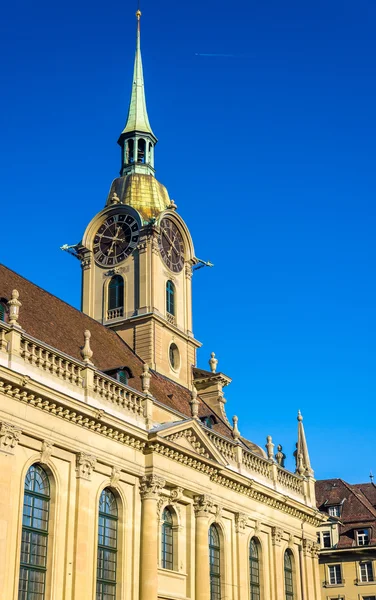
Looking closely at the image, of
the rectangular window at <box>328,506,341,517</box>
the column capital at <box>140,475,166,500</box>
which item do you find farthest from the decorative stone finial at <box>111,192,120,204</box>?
the rectangular window at <box>328,506,341,517</box>

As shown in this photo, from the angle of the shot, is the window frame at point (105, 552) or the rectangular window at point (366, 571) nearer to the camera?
the window frame at point (105, 552)

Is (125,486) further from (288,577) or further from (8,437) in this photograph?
(288,577)

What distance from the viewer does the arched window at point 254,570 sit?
139ft

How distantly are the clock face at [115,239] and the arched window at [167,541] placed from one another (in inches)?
656

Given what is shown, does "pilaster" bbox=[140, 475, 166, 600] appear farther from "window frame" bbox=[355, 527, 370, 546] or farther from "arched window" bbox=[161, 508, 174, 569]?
"window frame" bbox=[355, 527, 370, 546]

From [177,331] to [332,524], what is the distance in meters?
22.9

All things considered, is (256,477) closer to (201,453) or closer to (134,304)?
(201,453)

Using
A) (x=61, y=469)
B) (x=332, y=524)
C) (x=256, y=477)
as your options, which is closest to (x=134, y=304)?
(x=256, y=477)

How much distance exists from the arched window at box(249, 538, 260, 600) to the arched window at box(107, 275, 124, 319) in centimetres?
1370

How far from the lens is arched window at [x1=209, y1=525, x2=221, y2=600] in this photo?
39281 millimetres

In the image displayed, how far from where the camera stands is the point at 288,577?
46344 mm

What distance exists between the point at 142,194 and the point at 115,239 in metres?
3.24

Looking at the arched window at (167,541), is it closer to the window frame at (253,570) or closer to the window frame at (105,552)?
the window frame at (105,552)

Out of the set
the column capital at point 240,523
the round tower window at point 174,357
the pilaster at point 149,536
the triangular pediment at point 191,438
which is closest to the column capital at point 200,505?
the triangular pediment at point 191,438
